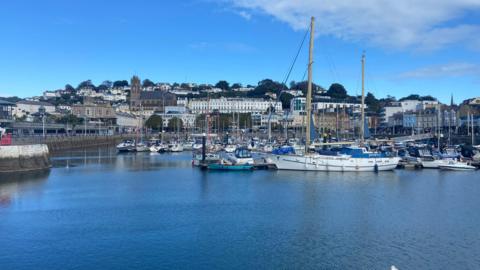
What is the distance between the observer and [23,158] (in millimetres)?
40625

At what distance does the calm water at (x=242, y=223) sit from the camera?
1652 cm

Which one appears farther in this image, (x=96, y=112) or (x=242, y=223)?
(x=96, y=112)

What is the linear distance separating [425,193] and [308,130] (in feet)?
38.3

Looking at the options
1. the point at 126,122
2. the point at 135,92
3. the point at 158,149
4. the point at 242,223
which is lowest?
the point at 242,223

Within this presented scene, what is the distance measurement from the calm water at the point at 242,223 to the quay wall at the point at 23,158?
3.50m

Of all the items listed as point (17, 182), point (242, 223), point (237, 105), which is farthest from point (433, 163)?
point (237, 105)

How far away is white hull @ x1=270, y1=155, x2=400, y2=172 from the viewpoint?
38719mm

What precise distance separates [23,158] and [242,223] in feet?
83.9

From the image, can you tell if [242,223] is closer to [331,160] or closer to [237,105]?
[331,160]

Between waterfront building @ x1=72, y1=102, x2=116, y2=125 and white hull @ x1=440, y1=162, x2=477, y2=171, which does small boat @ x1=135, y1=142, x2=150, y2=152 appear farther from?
waterfront building @ x1=72, y1=102, x2=116, y2=125

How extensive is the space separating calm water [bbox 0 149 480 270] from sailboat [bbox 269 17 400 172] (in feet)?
8.63

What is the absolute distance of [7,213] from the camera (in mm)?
23828

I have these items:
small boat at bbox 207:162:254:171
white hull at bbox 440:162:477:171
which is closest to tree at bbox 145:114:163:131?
small boat at bbox 207:162:254:171

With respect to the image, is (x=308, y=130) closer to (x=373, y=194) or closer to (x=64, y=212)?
(x=373, y=194)
